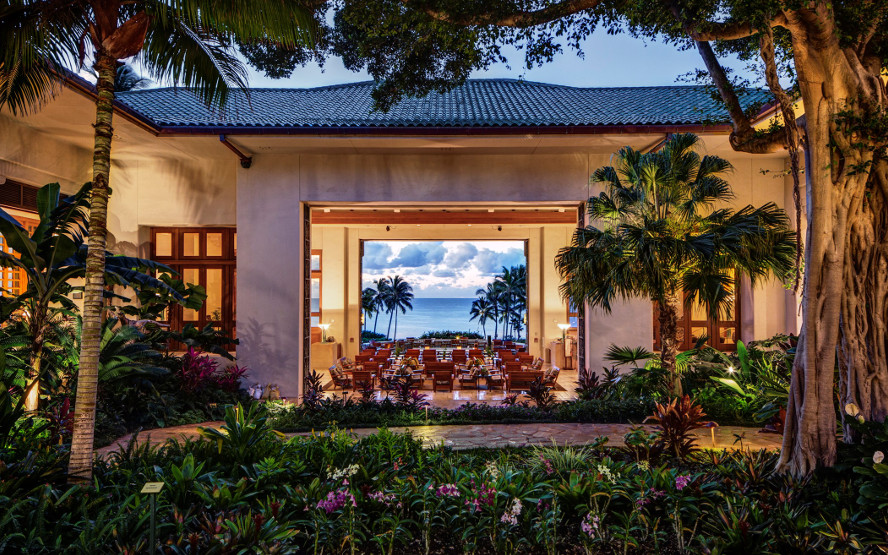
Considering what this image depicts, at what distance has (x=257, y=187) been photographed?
1109cm

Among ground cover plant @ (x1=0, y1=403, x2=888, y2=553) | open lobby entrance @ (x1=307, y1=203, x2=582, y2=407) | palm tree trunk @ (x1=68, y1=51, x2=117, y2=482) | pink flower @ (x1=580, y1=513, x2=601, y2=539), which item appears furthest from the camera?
open lobby entrance @ (x1=307, y1=203, x2=582, y2=407)

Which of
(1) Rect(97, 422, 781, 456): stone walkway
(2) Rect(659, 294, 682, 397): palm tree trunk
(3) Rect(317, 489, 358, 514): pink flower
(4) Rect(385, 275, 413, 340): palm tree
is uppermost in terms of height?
(4) Rect(385, 275, 413, 340): palm tree

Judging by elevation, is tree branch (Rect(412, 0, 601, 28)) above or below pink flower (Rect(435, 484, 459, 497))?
above

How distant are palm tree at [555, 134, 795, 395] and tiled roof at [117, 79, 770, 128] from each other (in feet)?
4.38

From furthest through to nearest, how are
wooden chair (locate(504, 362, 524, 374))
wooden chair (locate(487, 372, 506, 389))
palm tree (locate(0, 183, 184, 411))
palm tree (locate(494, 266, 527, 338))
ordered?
1. palm tree (locate(494, 266, 527, 338))
2. wooden chair (locate(504, 362, 524, 374))
3. wooden chair (locate(487, 372, 506, 389))
4. palm tree (locate(0, 183, 184, 411))

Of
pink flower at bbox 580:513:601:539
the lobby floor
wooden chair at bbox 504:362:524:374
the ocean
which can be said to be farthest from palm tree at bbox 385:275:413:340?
pink flower at bbox 580:513:601:539

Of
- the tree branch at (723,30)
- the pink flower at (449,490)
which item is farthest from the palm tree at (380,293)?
the pink flower at (449,490)

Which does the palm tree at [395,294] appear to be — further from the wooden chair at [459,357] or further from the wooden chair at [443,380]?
the wooden chair at [443,380]

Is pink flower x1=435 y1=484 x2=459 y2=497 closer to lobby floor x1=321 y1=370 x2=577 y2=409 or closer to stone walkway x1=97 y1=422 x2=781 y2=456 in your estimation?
stone walkway x1=97 y1=422 x2=781 y2=456

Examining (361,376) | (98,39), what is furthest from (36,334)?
(361,376)

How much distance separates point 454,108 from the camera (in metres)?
12.0

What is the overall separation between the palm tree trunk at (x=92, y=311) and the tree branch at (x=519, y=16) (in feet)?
10.9

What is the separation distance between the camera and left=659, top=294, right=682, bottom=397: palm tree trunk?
8.27m

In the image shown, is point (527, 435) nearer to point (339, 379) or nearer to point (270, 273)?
point (339, 379)
